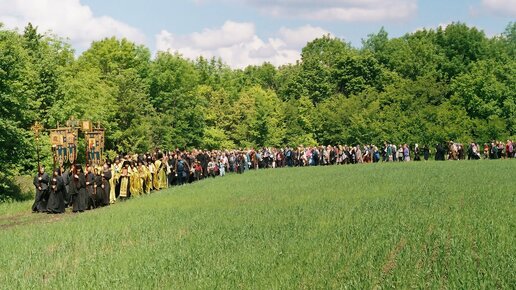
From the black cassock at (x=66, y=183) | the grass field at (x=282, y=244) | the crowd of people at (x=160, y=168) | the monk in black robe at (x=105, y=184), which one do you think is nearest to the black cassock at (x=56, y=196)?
the crowd of people at (x=160, y=168)

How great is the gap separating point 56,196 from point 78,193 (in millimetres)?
840

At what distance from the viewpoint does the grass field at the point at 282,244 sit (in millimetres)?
10586

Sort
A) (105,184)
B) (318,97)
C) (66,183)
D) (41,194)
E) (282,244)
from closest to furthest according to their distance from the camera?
(282,244) → (41,194) → (66,183) → (105,184) → (318,97)

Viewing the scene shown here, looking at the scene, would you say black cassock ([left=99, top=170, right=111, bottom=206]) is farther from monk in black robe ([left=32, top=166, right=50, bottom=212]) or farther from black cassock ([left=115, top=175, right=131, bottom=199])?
monk in black robe ([left=32, top=166, right=50, bottom=212])

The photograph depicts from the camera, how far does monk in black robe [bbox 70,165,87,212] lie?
86.3 ft

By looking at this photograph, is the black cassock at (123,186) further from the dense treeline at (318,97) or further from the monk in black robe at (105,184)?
the dense treeline at (318,97)

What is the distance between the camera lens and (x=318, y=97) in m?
92.8

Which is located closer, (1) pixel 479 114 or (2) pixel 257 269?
(2) pixel 257 269

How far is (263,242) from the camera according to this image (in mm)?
14305

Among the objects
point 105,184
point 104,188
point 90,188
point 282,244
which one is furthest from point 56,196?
point 282,244

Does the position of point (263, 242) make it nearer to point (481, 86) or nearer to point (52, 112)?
point (52, 112)

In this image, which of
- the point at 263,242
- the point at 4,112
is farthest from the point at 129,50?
the point at 263,242

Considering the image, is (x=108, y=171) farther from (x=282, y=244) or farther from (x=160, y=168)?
(x=282, y=244)

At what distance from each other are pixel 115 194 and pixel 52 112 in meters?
16.8
